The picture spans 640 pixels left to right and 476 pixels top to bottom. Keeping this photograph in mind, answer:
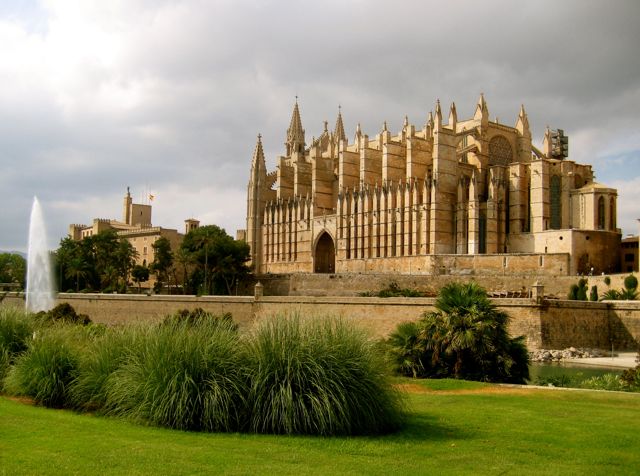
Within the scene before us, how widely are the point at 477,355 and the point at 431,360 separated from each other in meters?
1.29

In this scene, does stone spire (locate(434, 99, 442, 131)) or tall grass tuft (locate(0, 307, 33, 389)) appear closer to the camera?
tall grass tuft (locate(0, 307, 33, 389))

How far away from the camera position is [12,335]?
15.8 meters

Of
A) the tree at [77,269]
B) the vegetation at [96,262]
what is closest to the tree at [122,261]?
Answer: the vegetation at [96,262]

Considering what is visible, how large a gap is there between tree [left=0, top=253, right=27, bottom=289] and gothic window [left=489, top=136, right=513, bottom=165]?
5186 cm

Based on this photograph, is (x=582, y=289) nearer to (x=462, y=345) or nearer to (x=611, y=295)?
(x=611, y=295)

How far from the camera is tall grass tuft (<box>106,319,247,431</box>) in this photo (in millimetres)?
10953

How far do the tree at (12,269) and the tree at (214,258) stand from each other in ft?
103

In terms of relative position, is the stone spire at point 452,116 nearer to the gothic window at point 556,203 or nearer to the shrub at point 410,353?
the gothic window at point 556,203

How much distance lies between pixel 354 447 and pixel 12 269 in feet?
274

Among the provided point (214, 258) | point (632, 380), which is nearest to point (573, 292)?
point (632, 380)

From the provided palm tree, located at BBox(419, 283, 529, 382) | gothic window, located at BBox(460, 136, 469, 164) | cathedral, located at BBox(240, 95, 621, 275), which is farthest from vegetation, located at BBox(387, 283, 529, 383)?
gothic window, located at BBox(460, 136, 469, 164)

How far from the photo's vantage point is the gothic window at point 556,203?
4897 cm

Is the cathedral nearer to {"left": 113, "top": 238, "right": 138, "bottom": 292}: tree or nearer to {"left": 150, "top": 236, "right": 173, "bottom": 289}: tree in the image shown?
{"left": 150, "top": 236, "right": 173, "bottom": 289}: tree

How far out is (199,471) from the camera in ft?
27.5
